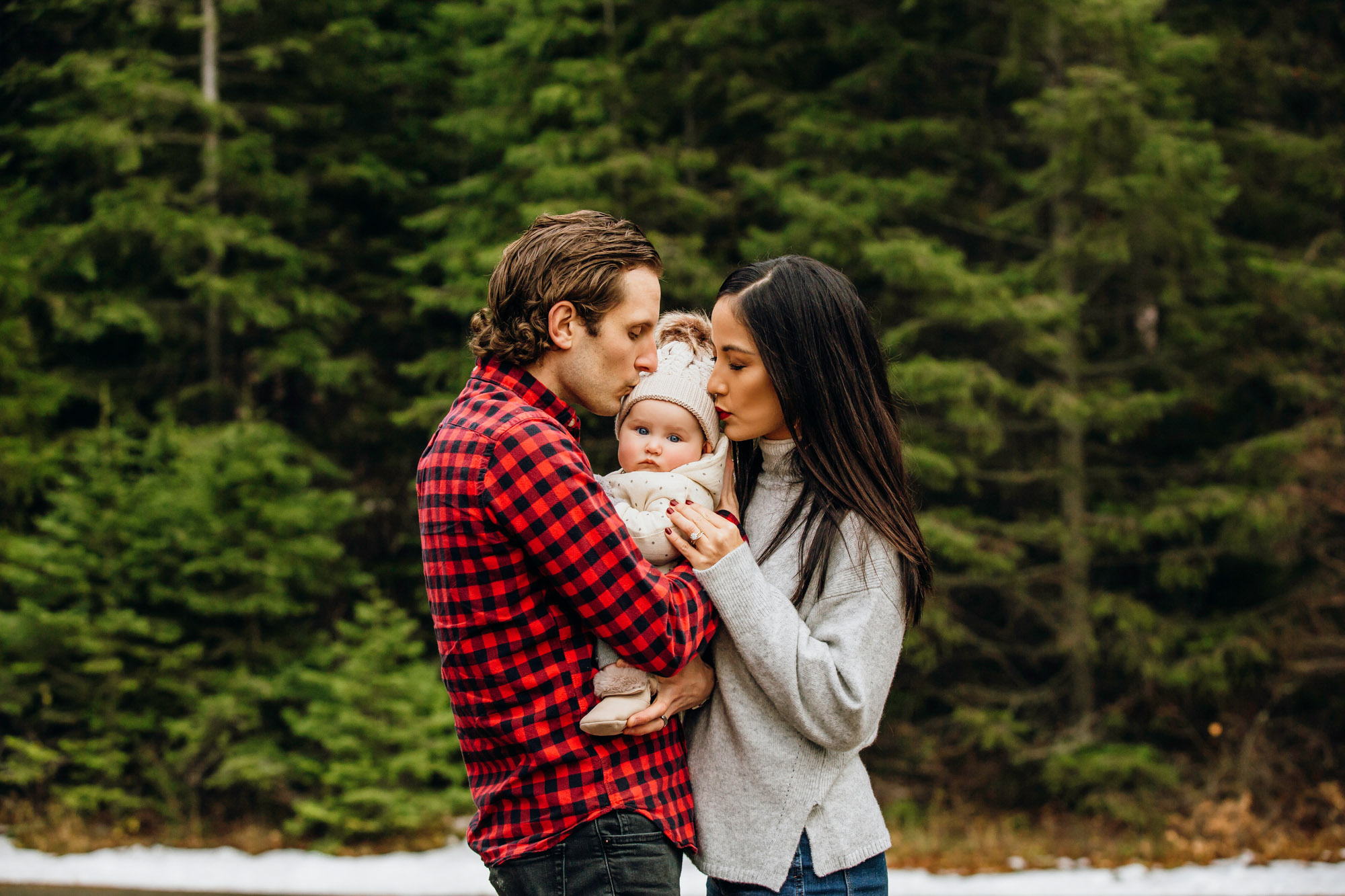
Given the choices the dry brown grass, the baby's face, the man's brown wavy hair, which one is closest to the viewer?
the man's brown wavy hair

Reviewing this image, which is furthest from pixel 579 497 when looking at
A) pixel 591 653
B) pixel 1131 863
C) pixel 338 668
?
pixel 338 668

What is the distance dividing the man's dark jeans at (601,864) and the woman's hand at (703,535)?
19.1 inches

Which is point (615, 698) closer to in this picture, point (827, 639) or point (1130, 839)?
point (827, 639)

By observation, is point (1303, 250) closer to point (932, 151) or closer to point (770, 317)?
point (932, 151)

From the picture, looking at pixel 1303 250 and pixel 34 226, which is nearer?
pixel 1303 250

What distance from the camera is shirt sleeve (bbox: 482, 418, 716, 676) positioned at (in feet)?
5.56

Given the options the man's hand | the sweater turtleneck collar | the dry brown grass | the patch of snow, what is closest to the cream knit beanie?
the sweater turtleneck collar

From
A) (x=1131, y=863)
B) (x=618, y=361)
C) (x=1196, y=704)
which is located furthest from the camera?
(x=1196, y=704)

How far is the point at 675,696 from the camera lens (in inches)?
73.6

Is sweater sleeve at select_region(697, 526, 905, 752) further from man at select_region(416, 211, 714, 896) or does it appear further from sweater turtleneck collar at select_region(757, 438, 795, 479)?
sweater turtleneck collar at select_region(757, 438, 795, 479)

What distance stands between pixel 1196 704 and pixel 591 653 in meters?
8.43

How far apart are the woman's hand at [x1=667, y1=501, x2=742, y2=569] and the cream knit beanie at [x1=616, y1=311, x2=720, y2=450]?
274 mm

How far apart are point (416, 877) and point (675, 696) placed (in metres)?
5.42

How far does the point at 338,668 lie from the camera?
8195mm
